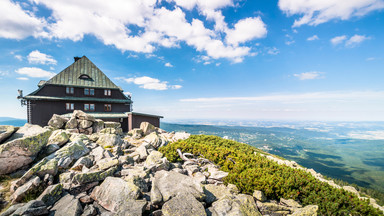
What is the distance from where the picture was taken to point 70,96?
34.3 meters

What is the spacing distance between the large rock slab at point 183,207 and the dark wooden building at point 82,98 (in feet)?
87.8

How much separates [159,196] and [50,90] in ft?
130

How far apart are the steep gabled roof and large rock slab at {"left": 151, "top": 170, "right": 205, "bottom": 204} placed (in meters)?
36.2

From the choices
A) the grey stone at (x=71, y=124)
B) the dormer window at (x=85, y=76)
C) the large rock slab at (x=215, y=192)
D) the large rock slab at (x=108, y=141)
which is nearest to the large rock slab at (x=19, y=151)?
the large rock slab at (x=108, y=141)

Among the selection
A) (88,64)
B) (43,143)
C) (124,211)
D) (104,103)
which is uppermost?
(88,64)

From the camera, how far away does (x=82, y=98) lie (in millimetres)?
34656

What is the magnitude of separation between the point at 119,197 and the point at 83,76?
39.4 m

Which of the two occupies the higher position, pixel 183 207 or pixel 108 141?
pixel 108 141

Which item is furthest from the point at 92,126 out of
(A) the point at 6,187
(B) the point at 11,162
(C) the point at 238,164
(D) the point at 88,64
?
(D) the point at 88,64

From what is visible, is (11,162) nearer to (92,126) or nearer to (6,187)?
(6,187)

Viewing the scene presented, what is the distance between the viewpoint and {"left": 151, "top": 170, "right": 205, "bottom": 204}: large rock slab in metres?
7.00

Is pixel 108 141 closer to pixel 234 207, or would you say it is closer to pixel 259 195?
pixel 234 207

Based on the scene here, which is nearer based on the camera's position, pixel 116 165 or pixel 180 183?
pixel 180 183

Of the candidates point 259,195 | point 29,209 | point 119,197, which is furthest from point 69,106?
point 259,195
